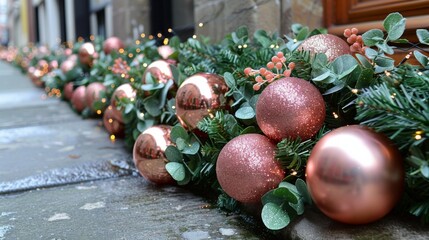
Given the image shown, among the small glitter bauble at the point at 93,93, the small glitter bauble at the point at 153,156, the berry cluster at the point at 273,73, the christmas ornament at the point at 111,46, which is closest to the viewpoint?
the berry cluster at the point at 273,73

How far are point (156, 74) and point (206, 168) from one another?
0.76m

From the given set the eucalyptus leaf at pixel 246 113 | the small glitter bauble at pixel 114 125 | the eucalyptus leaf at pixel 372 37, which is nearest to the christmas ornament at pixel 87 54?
the small glitter bauble at pixel 114 125

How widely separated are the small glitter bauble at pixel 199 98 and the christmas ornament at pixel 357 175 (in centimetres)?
68

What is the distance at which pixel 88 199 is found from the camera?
74.1 inches

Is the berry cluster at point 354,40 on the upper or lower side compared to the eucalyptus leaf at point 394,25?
lower

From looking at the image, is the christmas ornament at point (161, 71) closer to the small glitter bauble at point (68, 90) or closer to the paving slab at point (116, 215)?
the paving slab at point (116, 215)

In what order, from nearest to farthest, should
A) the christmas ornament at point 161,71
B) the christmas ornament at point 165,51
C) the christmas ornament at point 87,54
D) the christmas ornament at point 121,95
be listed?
the christmas ornament at point 161,71 < the christmas ornament at point 121,95 < the christmas ornament at point 165,51 < the christmas ornament at point 87,54

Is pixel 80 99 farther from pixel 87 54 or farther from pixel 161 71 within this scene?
pixel 161 71

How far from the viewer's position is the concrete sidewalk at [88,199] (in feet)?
5.00

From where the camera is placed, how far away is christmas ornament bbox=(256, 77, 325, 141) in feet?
4.68

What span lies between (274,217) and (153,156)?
745mm

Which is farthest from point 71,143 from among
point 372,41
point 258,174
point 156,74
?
point 372,41

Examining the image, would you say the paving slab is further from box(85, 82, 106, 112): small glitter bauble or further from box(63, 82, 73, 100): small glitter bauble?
box(63, 82, 73, 100): small glitter bauble

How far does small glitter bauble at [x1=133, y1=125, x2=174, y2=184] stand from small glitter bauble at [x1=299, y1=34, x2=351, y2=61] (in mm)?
689
